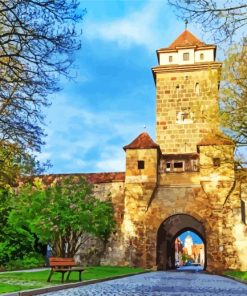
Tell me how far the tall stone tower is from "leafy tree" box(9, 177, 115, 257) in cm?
1207

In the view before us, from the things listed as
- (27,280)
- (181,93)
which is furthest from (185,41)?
(27,280)

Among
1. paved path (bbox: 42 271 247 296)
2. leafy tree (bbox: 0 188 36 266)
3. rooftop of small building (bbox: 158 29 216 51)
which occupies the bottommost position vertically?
paved path (bbox: 42 271 247 296)

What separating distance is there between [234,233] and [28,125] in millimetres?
21315

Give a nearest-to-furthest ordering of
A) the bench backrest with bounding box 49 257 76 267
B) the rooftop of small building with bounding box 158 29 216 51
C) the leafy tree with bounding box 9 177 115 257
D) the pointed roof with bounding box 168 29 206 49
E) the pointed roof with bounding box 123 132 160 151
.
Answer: the bench backrest with bounding box 49 257 76 267
the leafy tree with bounding box 9 177 115 257
the pointed roof with bounding box 123 132 160 151
the rooftop of small building with bounding box 158 29 216 51
the pointed roof with bounding box 168 29 206 49

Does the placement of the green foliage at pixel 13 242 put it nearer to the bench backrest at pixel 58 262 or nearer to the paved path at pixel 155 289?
the bench backrest at pixel 58 262

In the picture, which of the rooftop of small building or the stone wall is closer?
the stone wall

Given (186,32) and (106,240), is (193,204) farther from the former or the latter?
(186,32)

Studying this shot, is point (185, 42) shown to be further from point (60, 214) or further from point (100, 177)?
point (60, 214)

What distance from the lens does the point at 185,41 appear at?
42.6 metres

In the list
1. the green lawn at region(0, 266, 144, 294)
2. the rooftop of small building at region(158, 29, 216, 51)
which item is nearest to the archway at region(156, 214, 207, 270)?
the rooftop of small building at region(158, 29, 216, 51)

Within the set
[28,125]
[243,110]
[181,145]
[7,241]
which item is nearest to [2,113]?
[28,125]

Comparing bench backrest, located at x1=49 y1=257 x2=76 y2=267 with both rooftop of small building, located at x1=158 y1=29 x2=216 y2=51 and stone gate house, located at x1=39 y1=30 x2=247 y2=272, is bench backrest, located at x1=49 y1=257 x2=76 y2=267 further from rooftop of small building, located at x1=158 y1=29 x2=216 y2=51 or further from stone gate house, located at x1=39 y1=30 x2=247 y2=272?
rooftop of small building, located at x1=158 y1=29 x2=216 y2=51

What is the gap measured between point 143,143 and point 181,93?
8.08 metres

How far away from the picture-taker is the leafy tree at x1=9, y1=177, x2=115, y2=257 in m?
25.8
